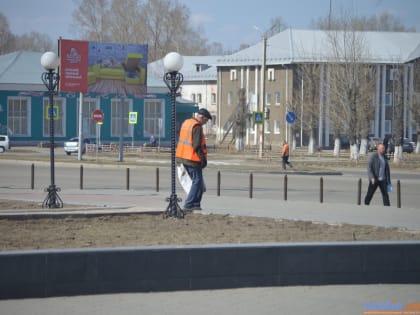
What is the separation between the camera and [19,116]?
231 feet

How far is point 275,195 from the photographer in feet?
80.4

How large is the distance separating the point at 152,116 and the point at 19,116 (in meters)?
13.1

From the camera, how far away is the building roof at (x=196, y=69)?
97938 millimetres

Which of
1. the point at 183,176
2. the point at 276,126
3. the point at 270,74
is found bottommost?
the point at 183,176

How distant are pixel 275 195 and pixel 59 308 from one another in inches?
624

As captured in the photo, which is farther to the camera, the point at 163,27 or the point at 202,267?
the point at 163,27

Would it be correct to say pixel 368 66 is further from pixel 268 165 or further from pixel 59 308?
pixel 59 308

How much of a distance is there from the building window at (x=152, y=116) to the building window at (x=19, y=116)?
1150cm

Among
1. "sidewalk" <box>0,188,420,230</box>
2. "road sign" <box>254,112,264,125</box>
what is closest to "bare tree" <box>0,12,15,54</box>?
"road sign" <box>254,112,264,125</box>

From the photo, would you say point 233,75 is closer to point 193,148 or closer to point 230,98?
point 230,98

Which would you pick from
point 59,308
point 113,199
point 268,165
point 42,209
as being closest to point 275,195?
point 113,199

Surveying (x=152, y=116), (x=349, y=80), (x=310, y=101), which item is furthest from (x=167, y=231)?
(x=152, y=116)

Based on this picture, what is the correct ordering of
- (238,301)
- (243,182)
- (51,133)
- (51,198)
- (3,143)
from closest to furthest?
(238,301)
(51,198)
(51,133)
(243,182)
(3,143)

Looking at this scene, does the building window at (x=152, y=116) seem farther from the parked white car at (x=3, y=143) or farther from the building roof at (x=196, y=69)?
the building roof at (x=196, y=69)
